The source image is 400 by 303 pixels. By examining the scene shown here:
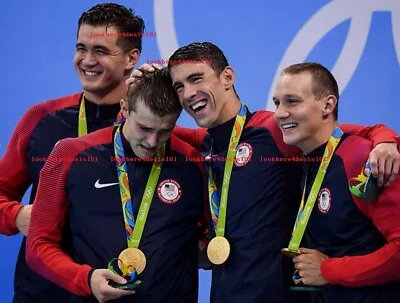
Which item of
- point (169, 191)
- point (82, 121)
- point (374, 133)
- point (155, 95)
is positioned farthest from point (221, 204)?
point (82, 121)

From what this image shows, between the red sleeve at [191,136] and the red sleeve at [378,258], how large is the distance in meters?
0.60

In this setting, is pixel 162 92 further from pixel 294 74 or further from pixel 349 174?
pixel 349 174

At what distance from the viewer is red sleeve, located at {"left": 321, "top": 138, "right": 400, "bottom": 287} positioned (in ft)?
7.31

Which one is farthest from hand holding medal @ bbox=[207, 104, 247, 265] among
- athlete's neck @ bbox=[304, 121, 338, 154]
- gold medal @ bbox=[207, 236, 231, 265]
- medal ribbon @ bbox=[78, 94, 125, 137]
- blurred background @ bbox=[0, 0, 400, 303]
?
blurred background @ bbox=[0, 0, 400, 303]

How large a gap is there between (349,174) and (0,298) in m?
2.41

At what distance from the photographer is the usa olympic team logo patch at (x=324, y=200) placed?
236 cm

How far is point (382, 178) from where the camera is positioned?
221cm

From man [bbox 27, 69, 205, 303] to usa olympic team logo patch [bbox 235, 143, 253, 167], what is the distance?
13 cm

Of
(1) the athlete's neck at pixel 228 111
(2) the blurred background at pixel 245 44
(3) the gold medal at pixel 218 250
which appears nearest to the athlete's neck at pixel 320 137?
(1) the athlete's neck at pixel 228 111

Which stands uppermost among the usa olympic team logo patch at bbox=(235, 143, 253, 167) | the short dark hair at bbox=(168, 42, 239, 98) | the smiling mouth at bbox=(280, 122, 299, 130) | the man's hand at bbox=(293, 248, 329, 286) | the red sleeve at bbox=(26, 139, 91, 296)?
the short dark hair at bbox=(168, 42, 239, 98)

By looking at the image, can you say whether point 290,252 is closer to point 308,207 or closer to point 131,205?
point 308,207

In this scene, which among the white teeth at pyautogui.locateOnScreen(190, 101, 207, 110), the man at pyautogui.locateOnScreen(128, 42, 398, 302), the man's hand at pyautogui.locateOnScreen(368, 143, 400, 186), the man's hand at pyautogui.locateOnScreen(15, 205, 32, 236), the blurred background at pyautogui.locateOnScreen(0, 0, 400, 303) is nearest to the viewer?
the man's hand at pyautogui.locateOnScreen(368, 143, 400, 186)

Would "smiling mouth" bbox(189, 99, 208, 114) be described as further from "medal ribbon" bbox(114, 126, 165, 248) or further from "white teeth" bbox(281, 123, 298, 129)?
"white teeth" bbox(281, 123, 298, 129)

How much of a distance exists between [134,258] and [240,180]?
381 millimetres
